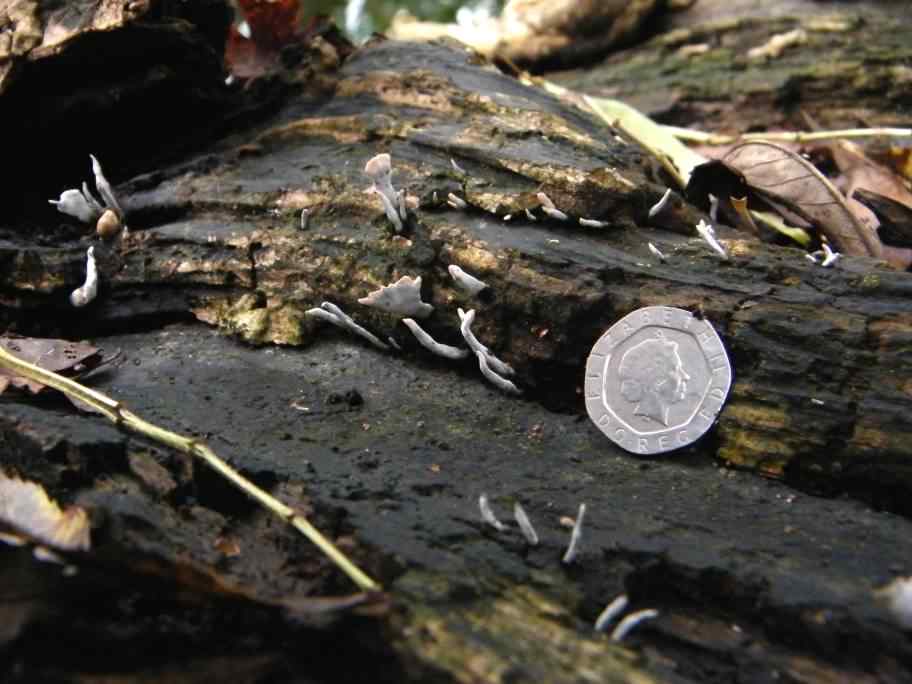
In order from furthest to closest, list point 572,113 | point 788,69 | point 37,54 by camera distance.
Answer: point 788,69 → point 572,113 → point 37,54

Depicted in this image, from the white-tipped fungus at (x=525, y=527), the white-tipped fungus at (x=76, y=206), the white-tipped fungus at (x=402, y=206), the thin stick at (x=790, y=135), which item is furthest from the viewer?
the thin stick at (x=790, y=135)

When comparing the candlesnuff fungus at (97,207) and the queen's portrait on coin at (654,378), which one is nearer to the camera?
the queen's portrait on coin at (654,378)

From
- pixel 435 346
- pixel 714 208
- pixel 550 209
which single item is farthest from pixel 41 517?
pixel 714 208

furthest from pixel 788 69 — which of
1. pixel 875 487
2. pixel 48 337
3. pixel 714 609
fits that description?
pixel 48 337

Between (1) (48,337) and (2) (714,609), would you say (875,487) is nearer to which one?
(2) (714,609)

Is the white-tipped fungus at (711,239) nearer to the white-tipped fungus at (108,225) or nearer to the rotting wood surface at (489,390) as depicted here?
the rotting wood surface at (489,390)

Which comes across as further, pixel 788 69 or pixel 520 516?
pixel 788 69

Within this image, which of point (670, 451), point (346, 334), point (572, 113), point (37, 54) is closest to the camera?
point (670, 451)

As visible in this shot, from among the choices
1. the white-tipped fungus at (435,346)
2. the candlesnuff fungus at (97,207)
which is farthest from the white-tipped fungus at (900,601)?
the candlesnuff fungus at (97,207)

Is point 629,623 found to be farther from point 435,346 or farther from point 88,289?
point 88,289
